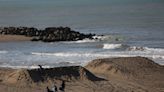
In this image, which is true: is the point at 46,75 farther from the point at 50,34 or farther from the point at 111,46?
the point at 50,34

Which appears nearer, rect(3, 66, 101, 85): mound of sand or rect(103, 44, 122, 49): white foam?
rect(3, 66, 101, 85): mound of sand

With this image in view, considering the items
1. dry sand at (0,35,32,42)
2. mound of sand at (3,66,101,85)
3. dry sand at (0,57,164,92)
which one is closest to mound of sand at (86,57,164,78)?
dry sand at (0,57,164,92)

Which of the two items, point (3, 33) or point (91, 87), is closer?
point (91, 87)

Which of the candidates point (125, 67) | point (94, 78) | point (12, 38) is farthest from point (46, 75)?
point (12, 38)

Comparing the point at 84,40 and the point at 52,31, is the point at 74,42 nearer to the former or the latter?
the point at 84,40

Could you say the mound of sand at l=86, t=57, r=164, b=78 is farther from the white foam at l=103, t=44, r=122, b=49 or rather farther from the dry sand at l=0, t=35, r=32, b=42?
the dry sand at l=0, t=35, r=32, b=42

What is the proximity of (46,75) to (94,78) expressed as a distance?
1.93 meters

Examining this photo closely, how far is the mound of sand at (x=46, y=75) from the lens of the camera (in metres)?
21.6

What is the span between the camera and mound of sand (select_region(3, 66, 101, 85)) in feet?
70.9

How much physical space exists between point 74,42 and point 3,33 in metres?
9.88

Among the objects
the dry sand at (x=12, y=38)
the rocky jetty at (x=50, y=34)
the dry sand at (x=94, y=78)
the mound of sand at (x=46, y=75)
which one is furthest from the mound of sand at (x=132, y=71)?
the dry sand at (x=12, y=38)

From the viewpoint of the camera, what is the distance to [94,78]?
2236 centimetres

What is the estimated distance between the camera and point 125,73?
911 inches

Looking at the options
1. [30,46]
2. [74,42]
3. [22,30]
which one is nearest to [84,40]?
[74,42]
